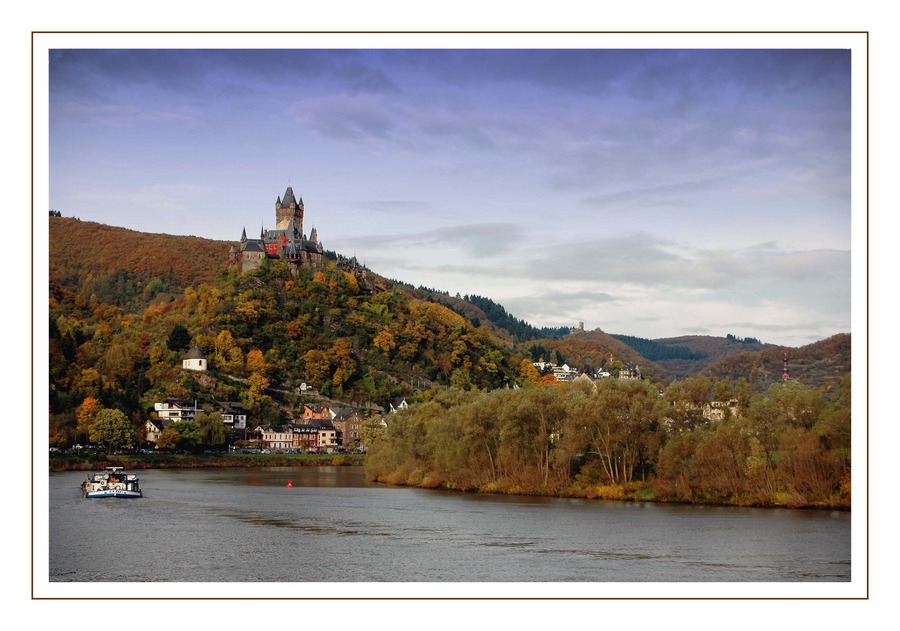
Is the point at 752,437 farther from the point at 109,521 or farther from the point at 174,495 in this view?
the point at 174,495

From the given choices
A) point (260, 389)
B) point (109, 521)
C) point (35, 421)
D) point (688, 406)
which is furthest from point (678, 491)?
point (260, 389)

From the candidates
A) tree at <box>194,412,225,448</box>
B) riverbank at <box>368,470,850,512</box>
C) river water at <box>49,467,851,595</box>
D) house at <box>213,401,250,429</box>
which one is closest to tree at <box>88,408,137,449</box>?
tree at <box>194,412,225,448</box>

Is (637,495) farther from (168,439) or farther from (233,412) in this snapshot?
(233,412)

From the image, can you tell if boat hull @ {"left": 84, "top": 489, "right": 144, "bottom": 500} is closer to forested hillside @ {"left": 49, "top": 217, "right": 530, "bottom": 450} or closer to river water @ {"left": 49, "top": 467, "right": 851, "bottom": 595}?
river water @ {"left": 49, "top": 467, "right": 851, "bottom": 595}

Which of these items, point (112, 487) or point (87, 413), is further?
point (87, 413)

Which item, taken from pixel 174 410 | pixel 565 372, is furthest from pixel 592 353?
pixel 174 410

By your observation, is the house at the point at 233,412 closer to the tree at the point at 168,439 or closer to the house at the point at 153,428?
the house at the point at 153,428
